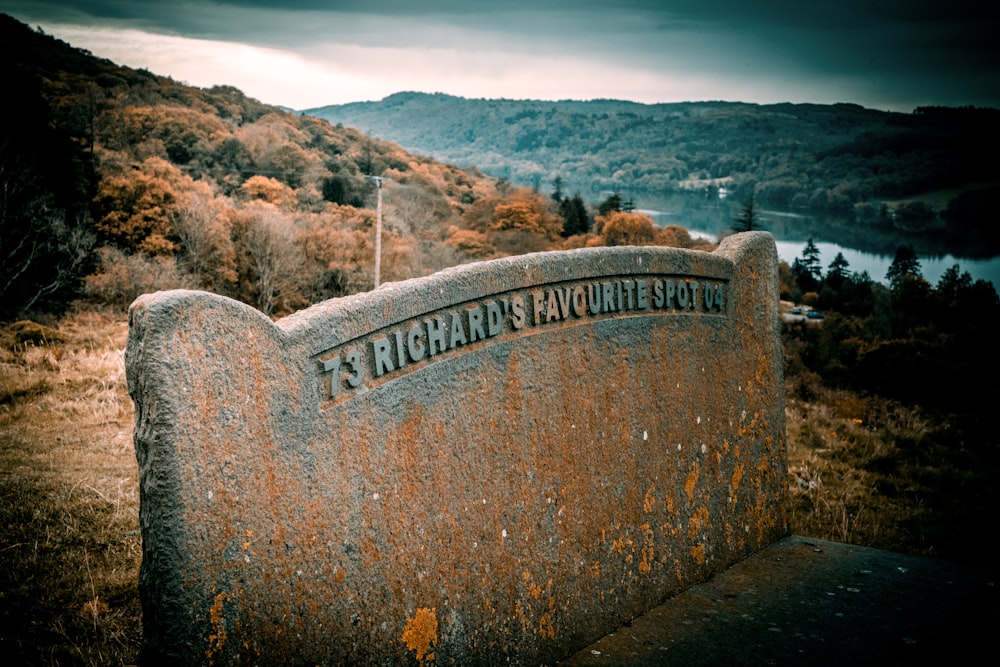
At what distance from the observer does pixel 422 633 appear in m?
2.97

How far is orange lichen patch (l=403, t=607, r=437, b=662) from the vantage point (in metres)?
2.93

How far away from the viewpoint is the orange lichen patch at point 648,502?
3904 mm

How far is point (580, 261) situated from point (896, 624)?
247cm

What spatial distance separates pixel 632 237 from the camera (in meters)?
30.3

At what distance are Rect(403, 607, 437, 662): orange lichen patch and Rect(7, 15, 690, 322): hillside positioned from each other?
20.7 m

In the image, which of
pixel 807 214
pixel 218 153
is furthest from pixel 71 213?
pixel 807 214

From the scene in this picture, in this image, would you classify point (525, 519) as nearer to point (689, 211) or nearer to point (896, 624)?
point (896, 624)

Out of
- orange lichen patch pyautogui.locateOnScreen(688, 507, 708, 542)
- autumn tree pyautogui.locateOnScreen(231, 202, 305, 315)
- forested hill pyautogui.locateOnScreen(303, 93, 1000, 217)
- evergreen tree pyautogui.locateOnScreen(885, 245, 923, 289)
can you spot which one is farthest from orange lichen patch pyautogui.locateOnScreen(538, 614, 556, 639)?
forested hill pyautogui.locateOnScreen(303, 93, 1000, 217)

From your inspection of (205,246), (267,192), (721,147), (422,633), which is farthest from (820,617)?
(721,147)

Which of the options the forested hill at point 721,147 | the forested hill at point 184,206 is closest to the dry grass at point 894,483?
the forested hill at point 184,206

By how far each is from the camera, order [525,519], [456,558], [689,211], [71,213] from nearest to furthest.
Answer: [456,558]
[525,519]
[71,213]
[689,211]

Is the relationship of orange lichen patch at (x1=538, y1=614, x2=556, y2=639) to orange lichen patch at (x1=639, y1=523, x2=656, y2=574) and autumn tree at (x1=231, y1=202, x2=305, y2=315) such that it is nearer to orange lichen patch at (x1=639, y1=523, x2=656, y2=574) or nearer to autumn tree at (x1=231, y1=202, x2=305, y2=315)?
orange lichen patch at (x1=639, y1=523, x2=656, y2=574)

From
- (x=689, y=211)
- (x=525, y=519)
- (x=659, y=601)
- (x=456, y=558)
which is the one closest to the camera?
(x=456, y=558)

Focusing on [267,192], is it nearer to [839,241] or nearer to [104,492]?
[104,492]
